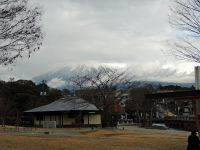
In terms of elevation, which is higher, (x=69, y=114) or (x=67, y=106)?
(x=67, y=106)

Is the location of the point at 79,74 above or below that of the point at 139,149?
above

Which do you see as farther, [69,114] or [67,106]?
[67,106]

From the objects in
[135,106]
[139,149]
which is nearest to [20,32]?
[139,149]

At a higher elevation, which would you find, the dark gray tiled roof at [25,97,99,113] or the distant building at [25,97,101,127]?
the dark gray tiled roof at [25,97,99,113]

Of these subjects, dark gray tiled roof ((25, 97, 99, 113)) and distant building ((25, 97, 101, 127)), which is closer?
dark gray tiled roof ((25, 97, 99, 113))

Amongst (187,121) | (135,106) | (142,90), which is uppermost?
(142,90)

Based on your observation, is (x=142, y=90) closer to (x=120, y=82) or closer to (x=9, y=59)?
(x=120, y=82)

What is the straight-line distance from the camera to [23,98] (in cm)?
4912

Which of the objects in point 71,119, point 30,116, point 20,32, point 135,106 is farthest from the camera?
point 135,106

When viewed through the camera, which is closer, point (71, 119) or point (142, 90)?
point (71, 119)

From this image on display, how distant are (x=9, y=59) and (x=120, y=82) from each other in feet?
64.9

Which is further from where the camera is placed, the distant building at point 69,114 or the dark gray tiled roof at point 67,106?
the distant building at point 69,114

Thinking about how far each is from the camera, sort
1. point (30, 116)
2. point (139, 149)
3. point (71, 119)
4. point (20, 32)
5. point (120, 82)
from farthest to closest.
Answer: point (30, 116), point (71, 119), point (120, 82), point (139, 149), point (20, 32)

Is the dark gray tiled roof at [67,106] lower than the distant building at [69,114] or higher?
higher
